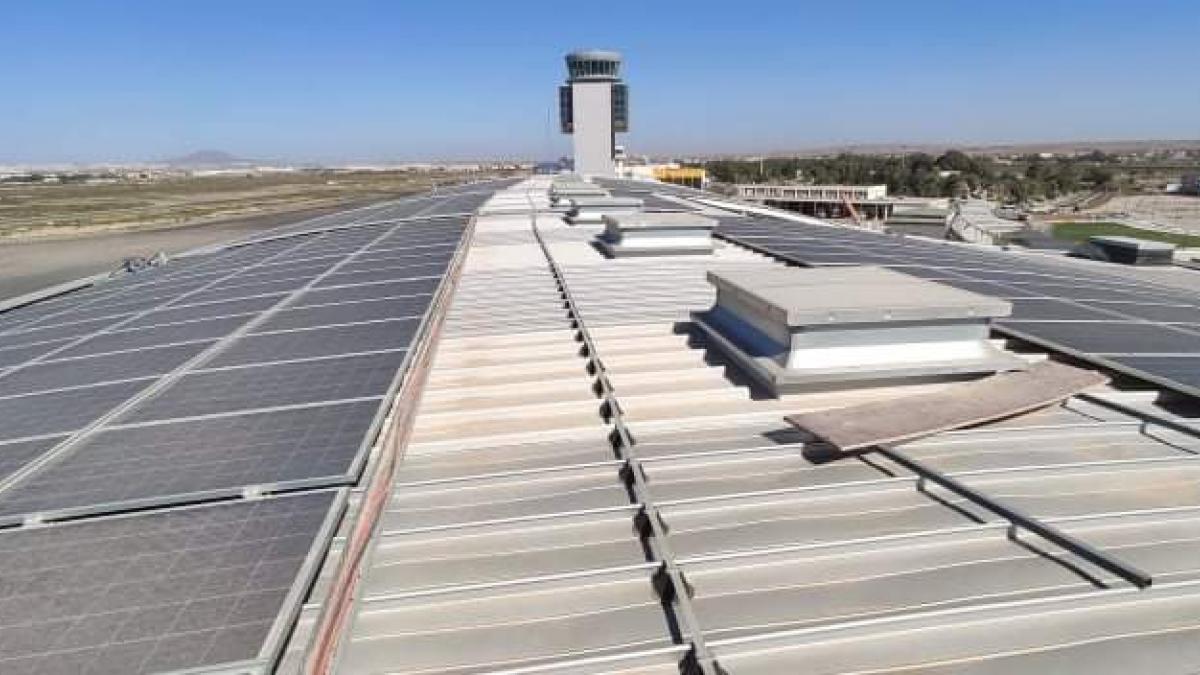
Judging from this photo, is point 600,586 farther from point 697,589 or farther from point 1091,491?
point 1091,491

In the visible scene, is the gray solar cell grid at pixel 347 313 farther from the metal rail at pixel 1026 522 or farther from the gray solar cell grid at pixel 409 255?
the metal rail at pixel 1026 522

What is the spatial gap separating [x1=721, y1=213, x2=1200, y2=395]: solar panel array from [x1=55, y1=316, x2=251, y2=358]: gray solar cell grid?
11.6 m

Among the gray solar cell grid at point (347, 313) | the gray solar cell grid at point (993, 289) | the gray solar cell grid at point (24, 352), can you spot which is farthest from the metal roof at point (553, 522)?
the gray solar cell grid at point (993, 289)

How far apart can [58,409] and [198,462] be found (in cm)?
322

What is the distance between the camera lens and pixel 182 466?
19.5ft

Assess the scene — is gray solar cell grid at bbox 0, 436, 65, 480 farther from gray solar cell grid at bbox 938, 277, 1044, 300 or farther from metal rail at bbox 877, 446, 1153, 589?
gray solar cell grid at bbox 938, 277, 1044, 300

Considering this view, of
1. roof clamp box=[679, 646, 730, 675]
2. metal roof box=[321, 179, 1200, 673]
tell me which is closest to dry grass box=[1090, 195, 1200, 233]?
metal roof box=[321, 179, 1200, 673]

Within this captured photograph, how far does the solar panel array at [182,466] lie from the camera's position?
3.81 meters

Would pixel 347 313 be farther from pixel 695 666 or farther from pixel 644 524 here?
pixel 695 666

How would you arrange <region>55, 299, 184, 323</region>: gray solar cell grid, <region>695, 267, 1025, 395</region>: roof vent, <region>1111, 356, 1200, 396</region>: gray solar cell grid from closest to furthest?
<region>1111, 356, 1200, 396</region>: gray solar cell grid, <region>695, 267, 1025, 395</region>: roof vent, <region>55, 299, 184, 323</region>: gray solar cell grid

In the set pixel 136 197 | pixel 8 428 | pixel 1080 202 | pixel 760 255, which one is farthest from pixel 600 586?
pixel 136 197

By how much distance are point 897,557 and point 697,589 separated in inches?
58.2

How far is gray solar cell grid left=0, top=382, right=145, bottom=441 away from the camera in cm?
714

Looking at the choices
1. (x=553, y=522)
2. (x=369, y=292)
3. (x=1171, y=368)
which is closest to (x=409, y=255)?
(x=369, y=292)
